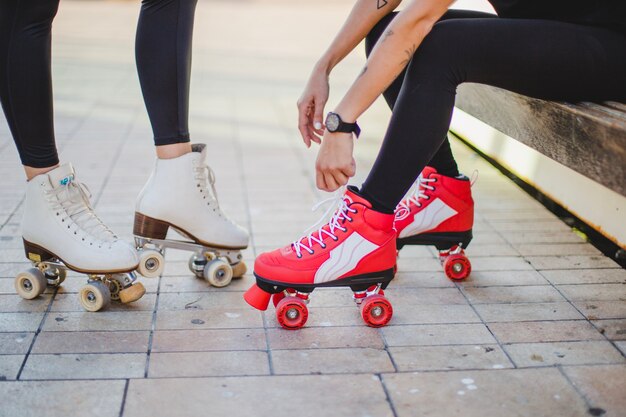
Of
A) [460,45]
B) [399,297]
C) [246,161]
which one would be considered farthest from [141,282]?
[246,161]

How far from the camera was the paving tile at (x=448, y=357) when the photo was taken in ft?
6.10

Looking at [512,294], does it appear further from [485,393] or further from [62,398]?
[62,398]

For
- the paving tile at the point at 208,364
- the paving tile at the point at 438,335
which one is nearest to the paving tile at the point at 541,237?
the paving tile at the point at 438,335

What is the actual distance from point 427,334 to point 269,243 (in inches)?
34.9

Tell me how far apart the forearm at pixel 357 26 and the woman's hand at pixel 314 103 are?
31 millimetres

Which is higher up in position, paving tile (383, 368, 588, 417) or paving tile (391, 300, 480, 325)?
paving tile (383, 368, 588, 417)

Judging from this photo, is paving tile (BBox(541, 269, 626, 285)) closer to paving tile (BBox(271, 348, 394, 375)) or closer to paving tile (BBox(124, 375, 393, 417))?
paving tile (BBox(271, 348, 394, 375))

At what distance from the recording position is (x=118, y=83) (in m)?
5.96

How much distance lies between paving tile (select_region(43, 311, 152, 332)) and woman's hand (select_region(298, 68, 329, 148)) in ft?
2.14

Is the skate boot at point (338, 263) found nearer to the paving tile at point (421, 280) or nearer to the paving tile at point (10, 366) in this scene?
the paving tile at point (421, 280)

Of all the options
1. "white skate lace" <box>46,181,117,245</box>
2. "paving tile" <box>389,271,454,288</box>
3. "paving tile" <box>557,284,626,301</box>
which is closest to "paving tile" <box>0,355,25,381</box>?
"white skate lace" <box>46,181,117,245</box>

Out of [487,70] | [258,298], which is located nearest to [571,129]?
[487,70]

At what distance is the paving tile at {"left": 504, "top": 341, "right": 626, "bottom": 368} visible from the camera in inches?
74.1

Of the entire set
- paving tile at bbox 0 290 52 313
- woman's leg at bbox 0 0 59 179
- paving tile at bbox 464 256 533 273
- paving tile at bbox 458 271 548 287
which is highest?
woman's leg at bbox 0 0 59 179
